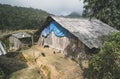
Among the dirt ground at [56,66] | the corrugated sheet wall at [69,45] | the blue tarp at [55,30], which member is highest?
the blue tarp at [55,30]

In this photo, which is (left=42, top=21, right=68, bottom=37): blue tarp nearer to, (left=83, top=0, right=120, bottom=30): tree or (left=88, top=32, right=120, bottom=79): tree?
(left=83, top=0, right=120, bottom=30): tree

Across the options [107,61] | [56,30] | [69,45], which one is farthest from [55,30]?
[107,61]

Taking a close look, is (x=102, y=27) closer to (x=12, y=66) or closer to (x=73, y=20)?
(x=73, y=20)

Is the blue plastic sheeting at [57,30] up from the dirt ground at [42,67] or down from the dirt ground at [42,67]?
up

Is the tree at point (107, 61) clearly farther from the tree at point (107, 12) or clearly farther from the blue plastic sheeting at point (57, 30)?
the tree at point (107, 12)

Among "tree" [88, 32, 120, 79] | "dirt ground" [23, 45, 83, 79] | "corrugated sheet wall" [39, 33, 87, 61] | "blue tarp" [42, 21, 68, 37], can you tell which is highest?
"tree" [88, 32, 120, 79]

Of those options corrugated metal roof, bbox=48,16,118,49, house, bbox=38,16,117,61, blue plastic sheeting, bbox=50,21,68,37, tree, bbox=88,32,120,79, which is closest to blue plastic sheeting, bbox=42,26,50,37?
house, bbox=38,16,117,61

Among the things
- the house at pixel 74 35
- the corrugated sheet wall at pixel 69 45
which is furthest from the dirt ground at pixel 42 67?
the house at pixel 74 35
